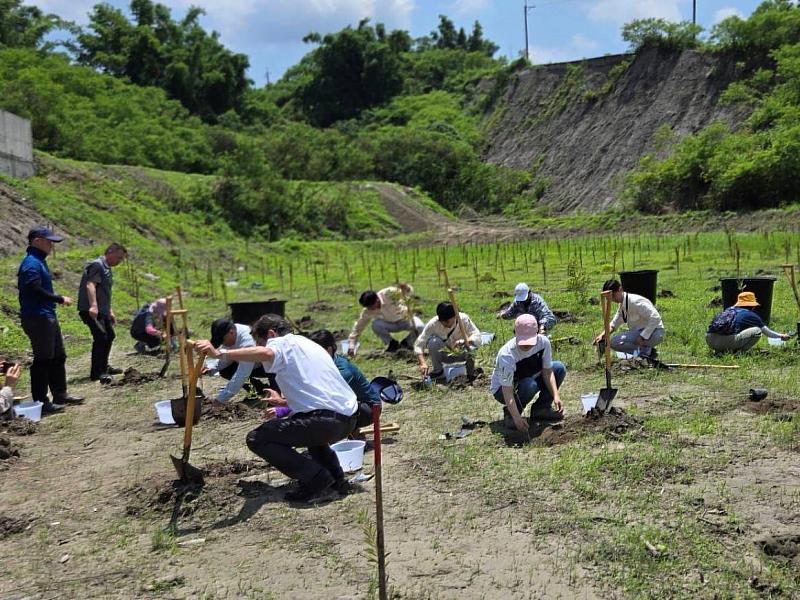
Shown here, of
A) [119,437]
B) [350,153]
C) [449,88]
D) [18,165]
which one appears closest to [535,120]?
[350,153]

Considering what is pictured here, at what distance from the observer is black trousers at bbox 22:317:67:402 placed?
24.8 feet

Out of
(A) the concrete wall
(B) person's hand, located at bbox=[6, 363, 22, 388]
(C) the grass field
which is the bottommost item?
(C) the grass field

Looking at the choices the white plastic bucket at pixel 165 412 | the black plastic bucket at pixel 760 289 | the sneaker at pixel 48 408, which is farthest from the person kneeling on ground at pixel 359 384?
the black plastic bucket at pixel 760 289

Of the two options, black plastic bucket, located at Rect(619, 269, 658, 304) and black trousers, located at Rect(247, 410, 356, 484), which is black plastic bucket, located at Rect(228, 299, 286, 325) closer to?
black plastic bucket, located at Rect(619, 269, 658, 304)

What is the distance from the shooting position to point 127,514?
5008mm

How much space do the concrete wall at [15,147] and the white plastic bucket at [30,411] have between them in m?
17.1

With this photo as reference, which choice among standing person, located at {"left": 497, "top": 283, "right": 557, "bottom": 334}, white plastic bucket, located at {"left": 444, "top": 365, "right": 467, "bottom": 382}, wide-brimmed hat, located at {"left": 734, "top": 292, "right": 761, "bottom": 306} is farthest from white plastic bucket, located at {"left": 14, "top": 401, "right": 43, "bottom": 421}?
wide-brimmed hat, located at {"left": 734, "top": 292, "right": 761, "bottom": 306}

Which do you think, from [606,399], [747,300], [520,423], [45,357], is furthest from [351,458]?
[747,300]

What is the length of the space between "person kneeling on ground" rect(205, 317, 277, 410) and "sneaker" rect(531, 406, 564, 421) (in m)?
2.27

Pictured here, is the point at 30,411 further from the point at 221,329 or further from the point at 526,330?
the point at 526,330

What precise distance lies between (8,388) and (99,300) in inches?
90.9

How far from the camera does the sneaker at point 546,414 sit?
6410mm

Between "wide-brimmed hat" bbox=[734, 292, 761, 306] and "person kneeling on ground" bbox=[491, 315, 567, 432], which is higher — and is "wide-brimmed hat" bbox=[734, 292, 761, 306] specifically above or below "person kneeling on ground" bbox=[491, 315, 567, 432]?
above

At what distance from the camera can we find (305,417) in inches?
199
